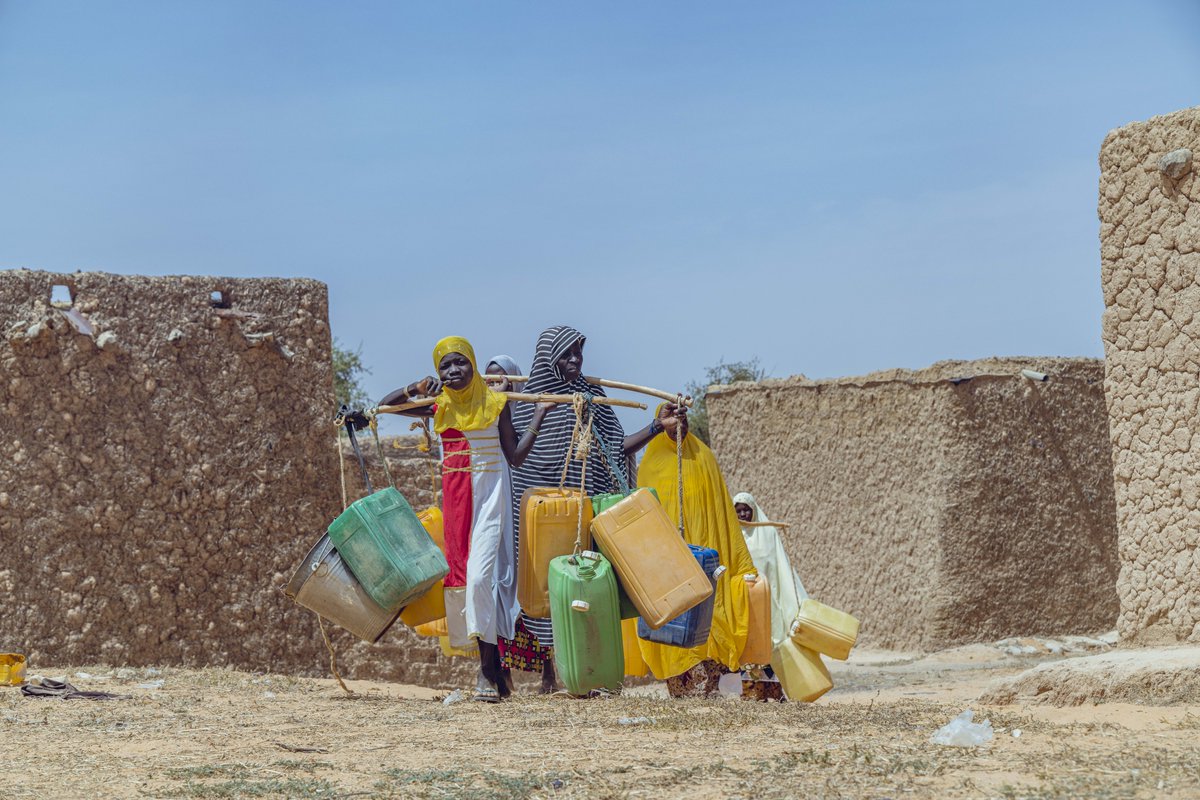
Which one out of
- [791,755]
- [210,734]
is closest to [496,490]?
[210,734]

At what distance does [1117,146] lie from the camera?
7.92 meters

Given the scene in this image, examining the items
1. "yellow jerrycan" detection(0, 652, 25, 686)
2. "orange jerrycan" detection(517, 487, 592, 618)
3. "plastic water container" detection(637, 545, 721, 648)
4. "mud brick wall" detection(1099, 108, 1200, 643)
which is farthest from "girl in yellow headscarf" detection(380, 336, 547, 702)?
"mud brick wall" detection(1099, 108, 1200, 643)

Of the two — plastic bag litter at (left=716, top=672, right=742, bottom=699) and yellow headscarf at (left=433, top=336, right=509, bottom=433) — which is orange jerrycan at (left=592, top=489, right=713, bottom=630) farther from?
plastic bag litter at (left=716, top=672, right=742, bottom=699)

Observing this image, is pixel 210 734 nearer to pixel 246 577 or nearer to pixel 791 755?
pixel 791 755

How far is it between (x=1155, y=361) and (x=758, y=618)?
256cm

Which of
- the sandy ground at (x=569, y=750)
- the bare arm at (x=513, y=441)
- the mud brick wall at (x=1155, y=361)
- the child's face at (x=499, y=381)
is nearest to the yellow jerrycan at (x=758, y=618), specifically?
the sandy ground at (x=569, y=750)

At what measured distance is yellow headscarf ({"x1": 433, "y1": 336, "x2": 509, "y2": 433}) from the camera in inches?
274

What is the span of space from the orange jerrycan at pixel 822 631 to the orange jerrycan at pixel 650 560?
1.63m

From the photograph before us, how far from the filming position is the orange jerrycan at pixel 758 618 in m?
7.33

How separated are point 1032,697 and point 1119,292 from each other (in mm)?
2593

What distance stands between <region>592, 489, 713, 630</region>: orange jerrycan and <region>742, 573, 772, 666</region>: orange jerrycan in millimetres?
777

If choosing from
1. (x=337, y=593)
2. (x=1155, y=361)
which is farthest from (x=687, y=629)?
(x=1155, y=361)

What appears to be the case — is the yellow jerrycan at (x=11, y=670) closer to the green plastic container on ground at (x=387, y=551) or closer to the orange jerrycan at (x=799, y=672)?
the green plastic container on ground at (x=387, y=551)

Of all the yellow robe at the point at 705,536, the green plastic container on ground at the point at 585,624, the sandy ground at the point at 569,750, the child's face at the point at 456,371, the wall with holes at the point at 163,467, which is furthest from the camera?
the wall with holes at the point at 163,467
